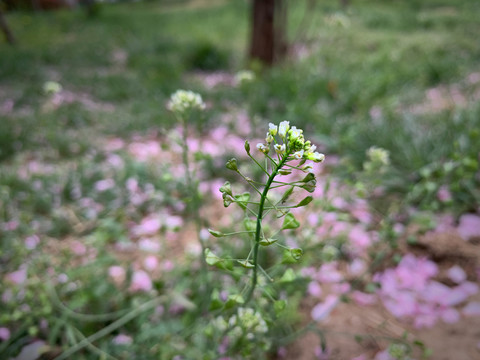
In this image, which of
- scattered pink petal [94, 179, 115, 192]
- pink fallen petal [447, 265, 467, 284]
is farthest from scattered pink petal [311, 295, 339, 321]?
scattered pink petal [94, 179, 115, 192]

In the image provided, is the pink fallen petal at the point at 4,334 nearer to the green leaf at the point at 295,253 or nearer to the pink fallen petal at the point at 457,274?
the green leaf at the point at 295,253

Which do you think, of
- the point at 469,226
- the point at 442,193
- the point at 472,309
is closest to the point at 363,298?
the point at 472,309

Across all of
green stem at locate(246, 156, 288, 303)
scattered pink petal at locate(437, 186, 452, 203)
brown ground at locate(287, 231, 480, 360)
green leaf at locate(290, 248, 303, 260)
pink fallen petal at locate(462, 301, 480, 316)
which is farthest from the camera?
scattered pink petal at locate(437, 186, 452, 203)

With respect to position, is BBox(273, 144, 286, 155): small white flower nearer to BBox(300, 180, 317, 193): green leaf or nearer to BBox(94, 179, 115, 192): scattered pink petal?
BBox(300, 180, 317, 193): green leaf

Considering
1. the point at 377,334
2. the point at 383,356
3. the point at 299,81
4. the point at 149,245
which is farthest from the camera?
the point at 299,81

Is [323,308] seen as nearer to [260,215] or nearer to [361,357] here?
[361,357]

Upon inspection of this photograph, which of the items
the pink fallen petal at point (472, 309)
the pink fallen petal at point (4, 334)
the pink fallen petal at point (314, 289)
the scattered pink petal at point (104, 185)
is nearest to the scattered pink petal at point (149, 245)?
the scattered pink petal at point (104, 185)

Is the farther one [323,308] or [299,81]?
[299,81]
